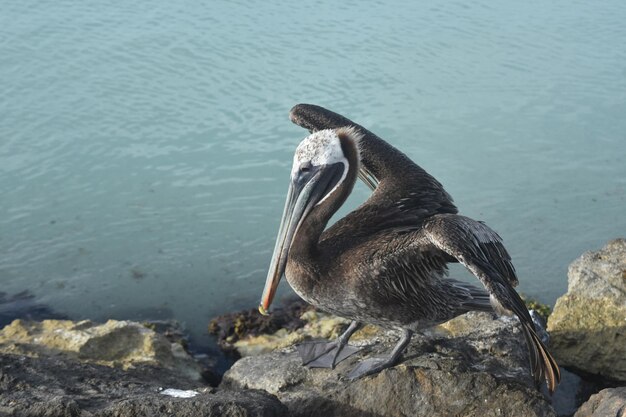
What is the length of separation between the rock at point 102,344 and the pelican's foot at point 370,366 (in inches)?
54.6

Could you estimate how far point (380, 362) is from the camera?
13.5 ft

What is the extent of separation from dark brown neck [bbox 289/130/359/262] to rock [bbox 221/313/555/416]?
68cm

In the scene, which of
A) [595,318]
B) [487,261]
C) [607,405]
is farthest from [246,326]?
[607,405]

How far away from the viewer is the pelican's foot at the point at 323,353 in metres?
4.37

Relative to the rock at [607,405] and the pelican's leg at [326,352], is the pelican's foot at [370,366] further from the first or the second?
the rock at [607,405]

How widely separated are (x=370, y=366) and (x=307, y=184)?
98 centimetres

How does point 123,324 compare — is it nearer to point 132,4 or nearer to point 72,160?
point 72,160

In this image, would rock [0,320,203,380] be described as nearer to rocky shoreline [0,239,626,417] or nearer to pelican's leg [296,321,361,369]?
rocky shoreline [0,239,626,417]

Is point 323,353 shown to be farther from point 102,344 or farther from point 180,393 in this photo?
point 102,344

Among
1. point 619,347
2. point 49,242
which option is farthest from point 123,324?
point 619,347

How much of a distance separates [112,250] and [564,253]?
413cm

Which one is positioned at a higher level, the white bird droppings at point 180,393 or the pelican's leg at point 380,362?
the white bird droppings at point 180,393

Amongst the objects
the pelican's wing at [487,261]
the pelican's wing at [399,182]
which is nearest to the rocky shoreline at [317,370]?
the pelican's wing at [487,261]

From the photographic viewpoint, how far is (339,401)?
12.6ft
